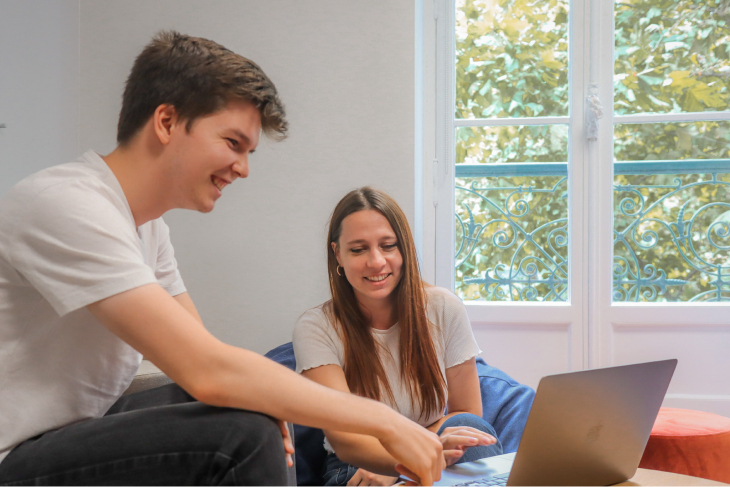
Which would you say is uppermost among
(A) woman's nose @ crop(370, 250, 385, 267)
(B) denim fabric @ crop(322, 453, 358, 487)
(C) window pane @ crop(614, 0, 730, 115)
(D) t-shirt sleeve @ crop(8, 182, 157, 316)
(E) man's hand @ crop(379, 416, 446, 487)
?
(C) window pane @ crop(614, 0, 730, 115)

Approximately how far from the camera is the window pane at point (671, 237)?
2738 mm

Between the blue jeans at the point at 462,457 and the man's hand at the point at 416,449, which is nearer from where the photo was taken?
the man's hand at the point at 416,449

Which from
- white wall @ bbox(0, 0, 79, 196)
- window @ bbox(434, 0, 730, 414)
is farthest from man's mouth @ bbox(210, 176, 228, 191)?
window @ bbox(434, 0, 730, 414)

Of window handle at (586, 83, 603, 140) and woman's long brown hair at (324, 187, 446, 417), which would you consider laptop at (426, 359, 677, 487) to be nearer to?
woman's long brown hair at (324, 187, 446, 417)

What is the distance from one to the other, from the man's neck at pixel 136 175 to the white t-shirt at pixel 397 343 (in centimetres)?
62

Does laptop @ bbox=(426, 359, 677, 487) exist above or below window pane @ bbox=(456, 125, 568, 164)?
below

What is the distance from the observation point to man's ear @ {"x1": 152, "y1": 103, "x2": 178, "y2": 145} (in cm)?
101

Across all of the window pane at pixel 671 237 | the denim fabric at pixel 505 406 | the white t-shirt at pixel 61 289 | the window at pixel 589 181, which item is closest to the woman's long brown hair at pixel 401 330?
the denim fabric at pixel 505 406

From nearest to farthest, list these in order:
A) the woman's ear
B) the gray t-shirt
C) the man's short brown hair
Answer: the man's short brown hair, the gray t-shirt, the woman's ear

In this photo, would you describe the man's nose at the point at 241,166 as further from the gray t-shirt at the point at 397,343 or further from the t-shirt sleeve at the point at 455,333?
the t-shirt sleeve at the point at 455,333

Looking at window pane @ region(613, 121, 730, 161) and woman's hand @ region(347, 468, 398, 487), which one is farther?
window pane @ region(613, 121, 730, 161)

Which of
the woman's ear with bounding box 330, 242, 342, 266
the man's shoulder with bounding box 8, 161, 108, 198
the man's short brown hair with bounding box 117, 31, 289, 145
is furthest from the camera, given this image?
the woman's ear with bounding box 330, 242, 342, 266

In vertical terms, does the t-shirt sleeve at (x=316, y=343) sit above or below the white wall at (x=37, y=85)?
below

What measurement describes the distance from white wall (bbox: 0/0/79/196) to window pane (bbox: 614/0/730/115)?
2477mm
